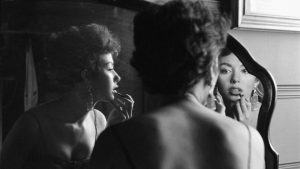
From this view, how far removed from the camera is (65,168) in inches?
34.0

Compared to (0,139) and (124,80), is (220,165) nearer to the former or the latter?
(124,80)

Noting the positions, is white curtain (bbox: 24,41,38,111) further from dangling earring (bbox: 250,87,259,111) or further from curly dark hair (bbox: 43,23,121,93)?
dangling earring (bbox: 250,87,259,111)

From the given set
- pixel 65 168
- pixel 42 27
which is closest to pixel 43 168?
pixel 65 168

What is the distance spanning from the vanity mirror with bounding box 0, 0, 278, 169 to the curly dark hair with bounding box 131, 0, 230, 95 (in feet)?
0.68

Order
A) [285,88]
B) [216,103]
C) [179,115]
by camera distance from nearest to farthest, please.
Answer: [179,115] < [216,103] < [285,88]

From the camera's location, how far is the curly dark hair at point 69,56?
881mm

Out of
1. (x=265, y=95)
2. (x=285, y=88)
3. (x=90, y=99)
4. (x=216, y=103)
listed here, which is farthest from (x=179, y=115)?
(x=285, y=88)

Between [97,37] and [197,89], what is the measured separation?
0.30 m

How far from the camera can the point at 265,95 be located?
1130mm

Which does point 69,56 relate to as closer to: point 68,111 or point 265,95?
point 68,111

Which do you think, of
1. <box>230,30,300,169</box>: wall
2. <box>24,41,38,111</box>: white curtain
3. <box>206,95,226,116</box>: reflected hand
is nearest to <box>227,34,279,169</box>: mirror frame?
<box>206,95,226,116</box>: reflected hand

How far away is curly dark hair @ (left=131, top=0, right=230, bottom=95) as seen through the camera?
683mm

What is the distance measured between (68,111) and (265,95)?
0.53m

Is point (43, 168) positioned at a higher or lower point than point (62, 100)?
lower
